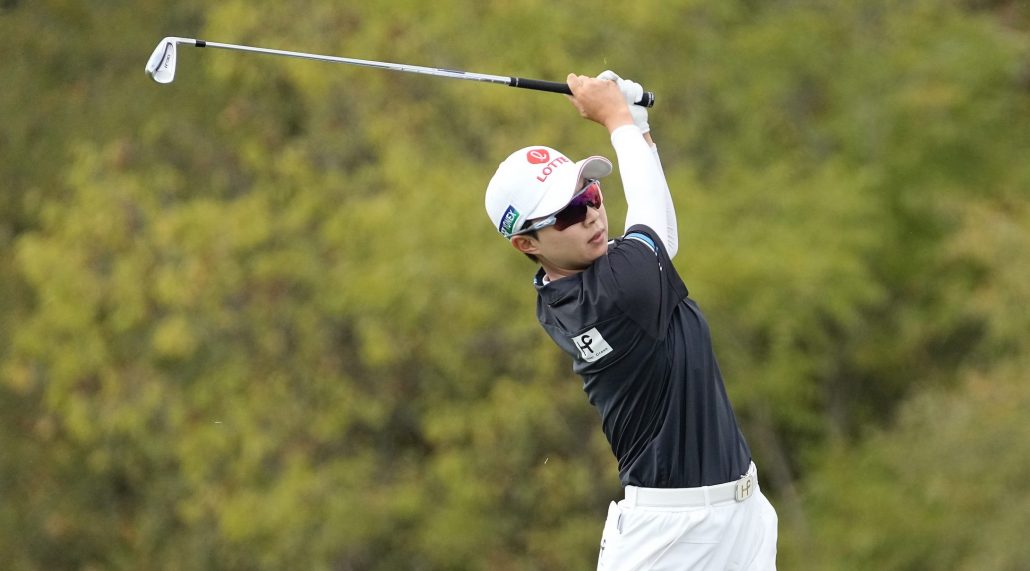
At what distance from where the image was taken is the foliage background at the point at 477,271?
14.8 meters

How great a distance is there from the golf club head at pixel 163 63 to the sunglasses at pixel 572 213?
148 cm

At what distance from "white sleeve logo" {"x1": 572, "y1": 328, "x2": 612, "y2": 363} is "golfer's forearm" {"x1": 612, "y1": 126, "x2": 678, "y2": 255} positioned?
310 millimetres

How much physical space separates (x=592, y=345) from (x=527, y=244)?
0.35 metres

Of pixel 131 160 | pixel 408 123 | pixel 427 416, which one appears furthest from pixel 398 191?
pixel 131 160

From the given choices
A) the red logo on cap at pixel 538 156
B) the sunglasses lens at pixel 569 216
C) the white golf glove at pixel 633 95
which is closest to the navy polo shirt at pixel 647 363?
the sunglasses lens at pixel 569 216

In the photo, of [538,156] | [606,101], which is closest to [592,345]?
[538,156]

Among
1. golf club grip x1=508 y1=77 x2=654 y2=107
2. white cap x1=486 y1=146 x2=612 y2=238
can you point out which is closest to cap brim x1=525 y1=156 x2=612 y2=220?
white cap x1=486 y1=146 x2=612 y2=238

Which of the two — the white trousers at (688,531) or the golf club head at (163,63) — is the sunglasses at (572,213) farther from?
the golf club head at (163,63)

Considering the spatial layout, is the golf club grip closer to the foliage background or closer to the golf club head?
the golf club head

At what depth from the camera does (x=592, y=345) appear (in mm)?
4141

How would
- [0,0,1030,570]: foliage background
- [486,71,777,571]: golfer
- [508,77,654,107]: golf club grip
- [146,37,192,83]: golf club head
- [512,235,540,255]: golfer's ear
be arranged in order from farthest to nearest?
[0,0,1030,570]: foliage background → [146,37,192,83]: golf club head → [508,77,654,107]: golf club grip → [512,235,540,255]: golfer's ear → [486,71,777,571]: golfer

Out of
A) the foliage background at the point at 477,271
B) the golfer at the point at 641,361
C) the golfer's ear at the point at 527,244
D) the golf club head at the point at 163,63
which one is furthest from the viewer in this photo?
the foliage background at the point at 477,271

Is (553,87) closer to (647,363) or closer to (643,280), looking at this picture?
(643,280)

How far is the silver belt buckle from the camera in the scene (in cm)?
431
